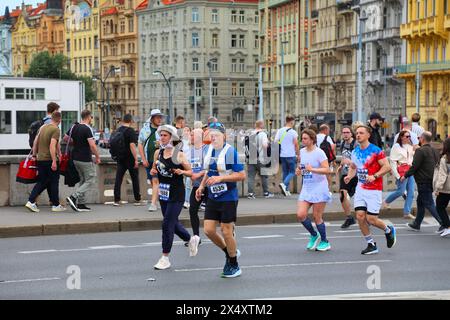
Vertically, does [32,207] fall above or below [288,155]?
below

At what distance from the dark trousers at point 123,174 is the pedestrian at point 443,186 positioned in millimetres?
6038

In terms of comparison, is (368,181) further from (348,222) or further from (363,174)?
(348,222)

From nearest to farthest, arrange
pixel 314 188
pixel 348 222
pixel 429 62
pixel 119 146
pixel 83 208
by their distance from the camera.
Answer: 1. pixel 314 188
2. pixel 348 222
3. pixel 83 208
4. pixel 119 146
5. pixel 429 62

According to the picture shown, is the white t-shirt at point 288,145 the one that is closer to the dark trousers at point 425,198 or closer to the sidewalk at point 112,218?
the sidewalk at point 112,218

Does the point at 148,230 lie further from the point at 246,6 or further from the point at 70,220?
the point at 246,6

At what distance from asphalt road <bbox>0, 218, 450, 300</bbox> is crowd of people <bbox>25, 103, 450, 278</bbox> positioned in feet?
1.29

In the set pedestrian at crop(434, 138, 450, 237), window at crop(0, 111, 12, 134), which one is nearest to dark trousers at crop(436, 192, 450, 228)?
pedestrian at crop(434, 138, 450, 237)

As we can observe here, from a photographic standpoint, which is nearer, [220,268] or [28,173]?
[220,268]

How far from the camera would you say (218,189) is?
1395 cm

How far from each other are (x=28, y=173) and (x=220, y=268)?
24.4 ft

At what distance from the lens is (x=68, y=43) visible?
176m

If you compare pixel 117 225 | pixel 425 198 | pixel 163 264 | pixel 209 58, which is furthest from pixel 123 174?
pixel 209 58

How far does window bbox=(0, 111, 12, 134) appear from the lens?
46.4m

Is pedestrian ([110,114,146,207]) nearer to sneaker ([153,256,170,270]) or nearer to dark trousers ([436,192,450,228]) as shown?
dark trousers ([436,192,450,228])
